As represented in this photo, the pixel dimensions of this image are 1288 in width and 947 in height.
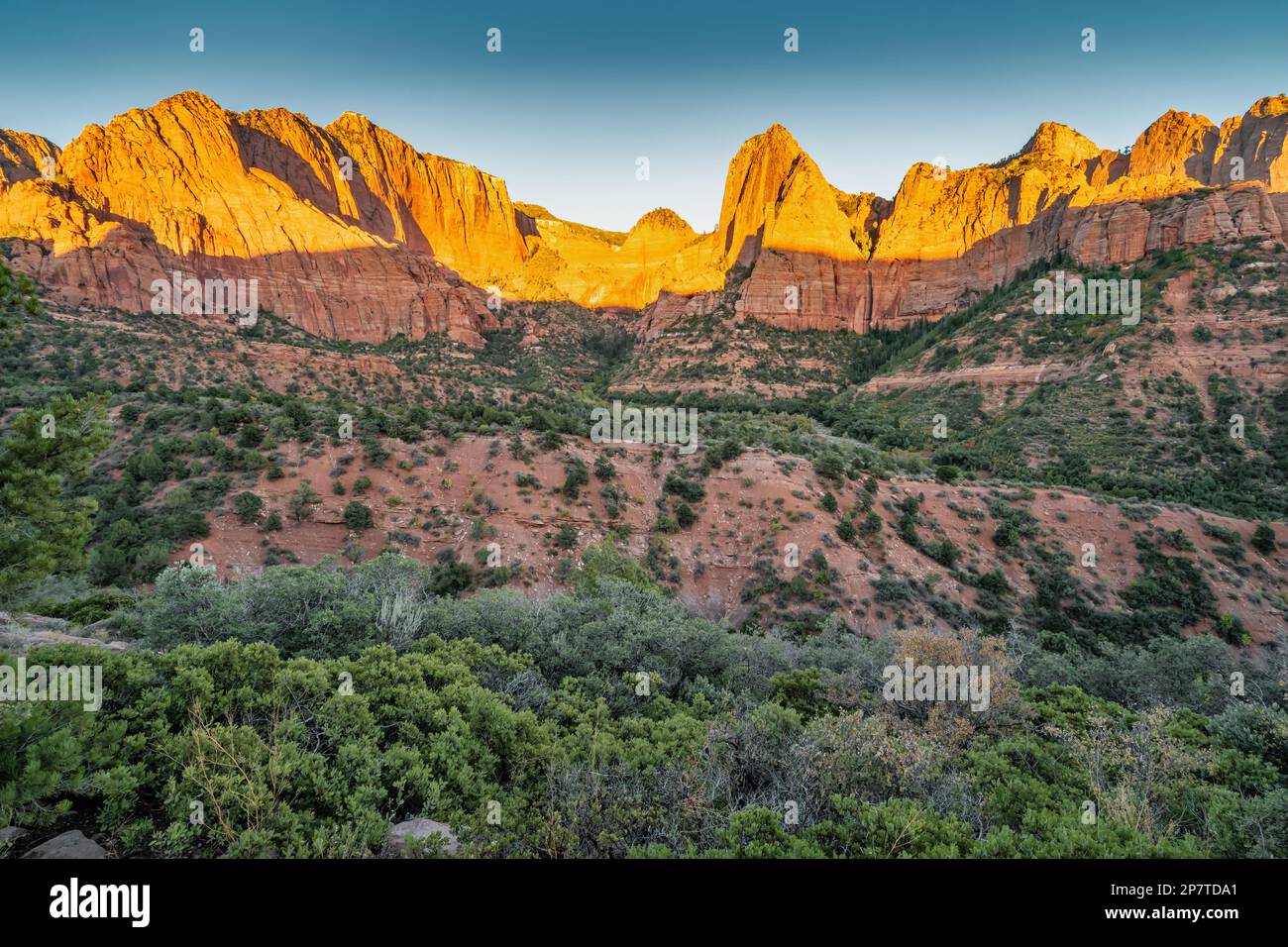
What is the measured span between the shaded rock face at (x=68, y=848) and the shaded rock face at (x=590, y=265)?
7399cm

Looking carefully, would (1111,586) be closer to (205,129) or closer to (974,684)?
(974,684)

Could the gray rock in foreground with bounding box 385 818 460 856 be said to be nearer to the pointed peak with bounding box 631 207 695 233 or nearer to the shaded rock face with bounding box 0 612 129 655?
the shaded rock face with bounding box 0 612 129 655

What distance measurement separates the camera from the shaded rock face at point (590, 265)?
2159 inches

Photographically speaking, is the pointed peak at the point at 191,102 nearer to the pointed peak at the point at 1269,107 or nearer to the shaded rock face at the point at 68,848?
the shaded rock face at the point at 68,848

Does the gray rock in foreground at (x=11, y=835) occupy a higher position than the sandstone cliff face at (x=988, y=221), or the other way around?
the sandstone cliff face at (x=988, y=221)

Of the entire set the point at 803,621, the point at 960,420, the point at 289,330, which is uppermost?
the point at 289,330

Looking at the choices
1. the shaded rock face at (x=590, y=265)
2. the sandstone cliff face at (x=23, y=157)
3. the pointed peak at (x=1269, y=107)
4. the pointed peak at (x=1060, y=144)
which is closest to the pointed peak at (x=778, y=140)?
the shaded rock face at (x=590, y=265)

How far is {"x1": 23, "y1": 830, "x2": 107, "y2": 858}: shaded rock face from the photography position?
2939mm

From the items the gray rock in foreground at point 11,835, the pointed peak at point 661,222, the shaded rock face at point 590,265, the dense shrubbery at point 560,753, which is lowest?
the dense shrubbery at point 560,753

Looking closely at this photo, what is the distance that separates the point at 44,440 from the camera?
18.1 ft

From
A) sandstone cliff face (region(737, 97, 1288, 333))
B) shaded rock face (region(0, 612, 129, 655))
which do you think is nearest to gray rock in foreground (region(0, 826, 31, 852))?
shaded rock face (region(0, 612, 129, 655))

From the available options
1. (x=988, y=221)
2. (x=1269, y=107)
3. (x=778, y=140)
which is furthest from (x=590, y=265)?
(x=1269, y=107)

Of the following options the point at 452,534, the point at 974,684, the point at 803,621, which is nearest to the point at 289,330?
the point at 452,534
